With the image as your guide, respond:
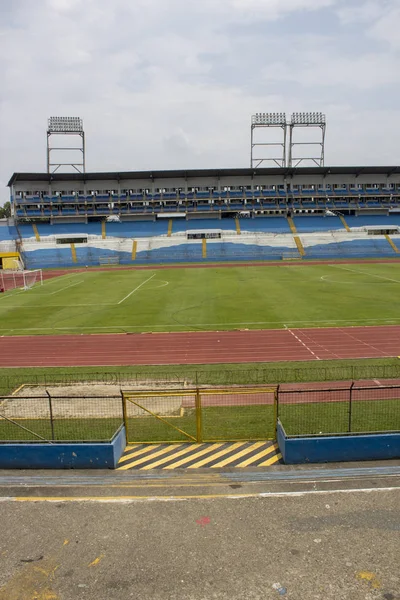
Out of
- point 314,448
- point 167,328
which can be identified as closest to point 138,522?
point 314,448

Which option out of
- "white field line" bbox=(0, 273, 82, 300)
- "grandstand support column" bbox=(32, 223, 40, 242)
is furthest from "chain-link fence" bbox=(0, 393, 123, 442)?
"grandstand support column" bbox=(32, 223, 40, 242)

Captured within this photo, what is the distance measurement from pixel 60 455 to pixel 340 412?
7.73m

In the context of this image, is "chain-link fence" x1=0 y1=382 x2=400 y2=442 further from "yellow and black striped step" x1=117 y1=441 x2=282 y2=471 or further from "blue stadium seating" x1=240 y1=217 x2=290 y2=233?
"blue stadium seating" x1=240 y1=217 x2=290 y2=233

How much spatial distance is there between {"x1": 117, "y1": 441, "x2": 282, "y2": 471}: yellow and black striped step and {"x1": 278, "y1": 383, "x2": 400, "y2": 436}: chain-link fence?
1.03 meters

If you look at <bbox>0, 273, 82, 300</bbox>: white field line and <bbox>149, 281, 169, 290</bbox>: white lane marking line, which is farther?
<bbox>149, 281, 169, 290</bbox>: white lane marking line

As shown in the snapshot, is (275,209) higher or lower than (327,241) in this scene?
higher

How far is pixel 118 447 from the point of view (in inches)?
404

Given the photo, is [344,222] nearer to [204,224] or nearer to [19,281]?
[204,224]

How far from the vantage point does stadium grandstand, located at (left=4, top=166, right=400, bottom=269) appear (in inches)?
2852

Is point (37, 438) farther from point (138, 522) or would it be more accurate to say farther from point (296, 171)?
point (296, 171)

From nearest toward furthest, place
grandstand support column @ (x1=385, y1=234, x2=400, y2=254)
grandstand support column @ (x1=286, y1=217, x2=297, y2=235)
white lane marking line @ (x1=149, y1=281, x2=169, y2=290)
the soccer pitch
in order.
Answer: the soccer pitch < white lane marking line @ (x1=149, y1=281, x2=169, y2=290) < grandstand support column @ (x1=385, y1=234, x2=400, y2=254) < grandstand support column @ (x1=286, y1=217, x2=297, y2=235)

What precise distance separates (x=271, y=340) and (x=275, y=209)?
209 ft

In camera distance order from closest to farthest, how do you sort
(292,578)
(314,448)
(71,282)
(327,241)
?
(292,578)
(314,448)
(71,282)
(327,241)

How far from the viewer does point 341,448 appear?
389 inches
